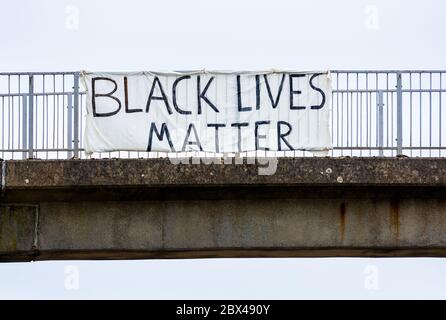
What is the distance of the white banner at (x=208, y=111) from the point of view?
73.0ft

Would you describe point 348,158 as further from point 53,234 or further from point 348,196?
point 53,234

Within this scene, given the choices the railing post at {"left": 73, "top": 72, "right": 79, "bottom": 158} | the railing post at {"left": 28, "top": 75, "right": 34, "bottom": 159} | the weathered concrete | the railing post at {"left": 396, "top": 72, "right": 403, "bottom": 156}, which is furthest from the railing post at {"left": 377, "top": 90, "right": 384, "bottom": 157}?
the railing post at {"left": 28, "top": 75, "right": 34, "bottom": 159}

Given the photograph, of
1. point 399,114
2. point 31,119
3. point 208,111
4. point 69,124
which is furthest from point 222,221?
point 31,119

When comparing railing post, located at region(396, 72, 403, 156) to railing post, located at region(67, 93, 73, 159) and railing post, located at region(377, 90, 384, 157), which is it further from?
railing post, located at region(67, 93, 73, 159)

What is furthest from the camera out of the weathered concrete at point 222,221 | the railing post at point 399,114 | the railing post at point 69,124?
the railing post at point 69,124

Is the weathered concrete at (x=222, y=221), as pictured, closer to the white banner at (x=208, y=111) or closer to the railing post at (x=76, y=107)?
the white banner at (x=208, y=111)

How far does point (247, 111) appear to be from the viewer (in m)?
22.3

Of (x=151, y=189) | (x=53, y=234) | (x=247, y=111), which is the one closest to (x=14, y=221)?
(x=53, y=234)

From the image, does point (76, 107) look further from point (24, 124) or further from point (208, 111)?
point (208, 111)

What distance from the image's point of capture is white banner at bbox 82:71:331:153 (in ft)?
73.0

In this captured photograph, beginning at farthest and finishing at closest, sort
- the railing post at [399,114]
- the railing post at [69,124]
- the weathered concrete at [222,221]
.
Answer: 1. the railing post at [69,124]
2. the railing post at [399,114]
3. the weathered concrete at [222,221]

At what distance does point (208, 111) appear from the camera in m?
22.3

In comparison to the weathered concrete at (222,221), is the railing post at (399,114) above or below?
above

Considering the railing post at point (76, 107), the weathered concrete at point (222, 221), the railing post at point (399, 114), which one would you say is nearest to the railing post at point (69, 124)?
the railing post at point (76, 107)
